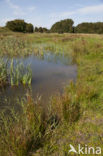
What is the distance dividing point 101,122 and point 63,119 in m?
0.78

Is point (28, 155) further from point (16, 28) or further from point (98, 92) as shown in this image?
point (16, 28)

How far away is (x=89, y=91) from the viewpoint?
11.3ft

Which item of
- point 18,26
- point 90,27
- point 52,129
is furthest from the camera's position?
point 90,27

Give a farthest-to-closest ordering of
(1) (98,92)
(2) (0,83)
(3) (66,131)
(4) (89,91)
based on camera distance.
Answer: (2) (0,83), (1) (98,92), (4) (89,91), (3) (66,131)

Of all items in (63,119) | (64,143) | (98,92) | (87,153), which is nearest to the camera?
(87,153)

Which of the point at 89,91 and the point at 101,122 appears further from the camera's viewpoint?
the point at 89,91

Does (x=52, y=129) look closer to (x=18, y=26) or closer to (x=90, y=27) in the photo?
(x=18, y=26)

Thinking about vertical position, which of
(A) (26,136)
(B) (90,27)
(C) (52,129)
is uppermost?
(B) (90,27)

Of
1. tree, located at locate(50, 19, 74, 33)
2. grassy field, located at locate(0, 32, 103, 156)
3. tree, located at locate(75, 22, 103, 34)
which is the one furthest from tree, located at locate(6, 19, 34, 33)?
grassy field, located at locate(0, 32, 103, 156)

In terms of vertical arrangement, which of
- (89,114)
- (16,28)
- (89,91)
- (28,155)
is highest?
(16,28)

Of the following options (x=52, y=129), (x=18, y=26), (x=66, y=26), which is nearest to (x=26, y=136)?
(x=52, y=129)

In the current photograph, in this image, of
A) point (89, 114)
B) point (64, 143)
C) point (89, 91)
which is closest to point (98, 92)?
point (89, 91)

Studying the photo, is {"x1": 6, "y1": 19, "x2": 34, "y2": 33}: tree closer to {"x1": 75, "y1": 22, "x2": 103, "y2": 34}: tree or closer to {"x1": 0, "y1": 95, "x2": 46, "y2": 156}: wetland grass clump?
{"x1": 75, "y1": 22, "x2": 103, "y2": 34}: tree

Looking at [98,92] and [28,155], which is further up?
[98,92]
